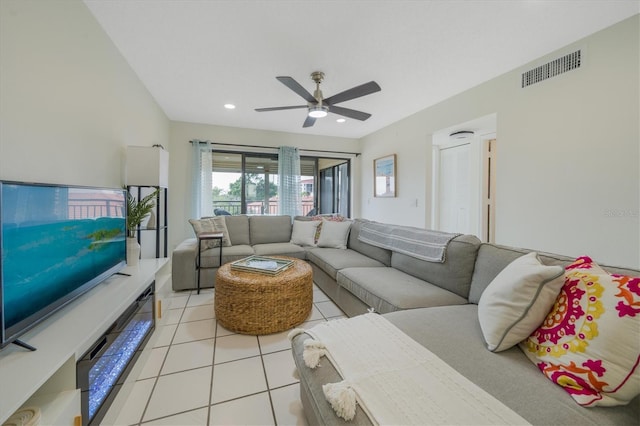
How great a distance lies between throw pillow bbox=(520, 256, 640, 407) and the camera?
2.63 feet

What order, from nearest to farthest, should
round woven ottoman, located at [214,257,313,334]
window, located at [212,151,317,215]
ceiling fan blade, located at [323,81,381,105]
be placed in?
round woven ottoman, located at [214,257,313,334]
ceiling fan blade, located at [323,81,381,105]
window, located at [212,151,317,215]

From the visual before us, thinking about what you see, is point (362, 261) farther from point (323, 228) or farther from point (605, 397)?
point (605, 397)

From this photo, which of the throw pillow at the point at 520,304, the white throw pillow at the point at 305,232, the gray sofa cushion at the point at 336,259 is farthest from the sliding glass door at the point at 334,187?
the throw pillow at the point at 520,304

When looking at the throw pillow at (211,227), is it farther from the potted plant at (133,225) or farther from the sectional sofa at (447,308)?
the potted plant at (133,225)

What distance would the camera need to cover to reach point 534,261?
1.23 meters

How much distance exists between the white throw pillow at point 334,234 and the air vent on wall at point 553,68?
2.46 m

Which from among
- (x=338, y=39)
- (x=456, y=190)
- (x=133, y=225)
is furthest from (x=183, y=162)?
(x=456, y=190)

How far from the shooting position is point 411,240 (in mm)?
2320

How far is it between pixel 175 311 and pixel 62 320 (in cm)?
140

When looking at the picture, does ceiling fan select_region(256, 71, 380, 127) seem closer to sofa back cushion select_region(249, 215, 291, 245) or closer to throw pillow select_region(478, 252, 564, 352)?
sofa back cushion select_region(249, 215, 291, 245)

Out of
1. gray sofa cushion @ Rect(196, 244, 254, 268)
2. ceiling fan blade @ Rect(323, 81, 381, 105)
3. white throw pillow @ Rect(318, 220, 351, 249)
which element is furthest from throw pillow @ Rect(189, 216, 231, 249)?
ceiling fan blade @ Rect(323, 81, 381, 105)

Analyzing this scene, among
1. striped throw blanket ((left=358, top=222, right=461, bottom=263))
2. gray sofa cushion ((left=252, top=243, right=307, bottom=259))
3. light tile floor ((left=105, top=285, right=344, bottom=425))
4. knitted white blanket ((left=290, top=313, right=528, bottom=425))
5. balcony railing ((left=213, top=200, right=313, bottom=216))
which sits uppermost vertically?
balcony railing ((left=213, top=200, right=313, bottom=216))

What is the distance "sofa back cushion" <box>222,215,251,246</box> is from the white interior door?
3.44 metres

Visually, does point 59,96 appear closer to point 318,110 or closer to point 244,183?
point 318,110
